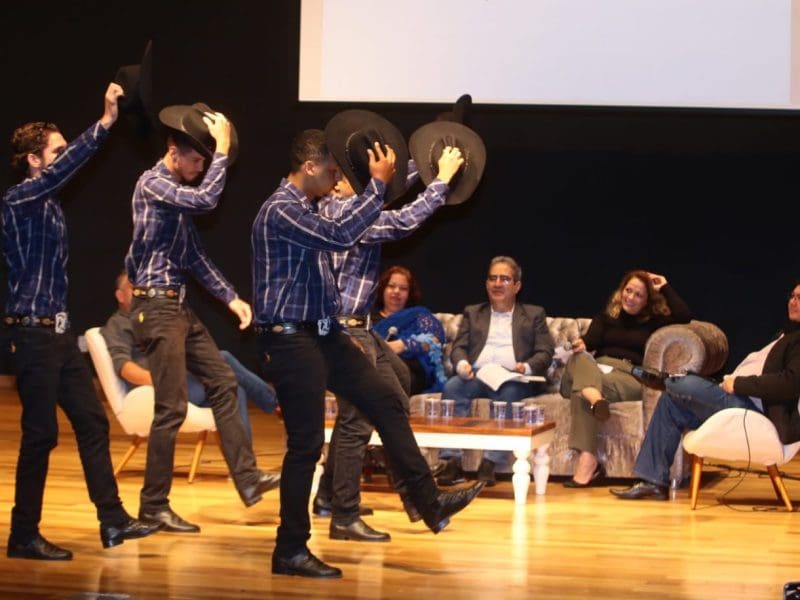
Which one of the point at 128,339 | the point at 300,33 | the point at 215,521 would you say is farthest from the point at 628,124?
the point at 215,521

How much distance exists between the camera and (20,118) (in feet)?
36.5

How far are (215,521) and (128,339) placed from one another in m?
1.48

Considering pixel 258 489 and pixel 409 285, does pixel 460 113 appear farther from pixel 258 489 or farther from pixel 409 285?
pixel 258 489

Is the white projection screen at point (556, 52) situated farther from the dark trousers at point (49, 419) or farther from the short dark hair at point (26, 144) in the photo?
the dark trousers at point (49, 419)

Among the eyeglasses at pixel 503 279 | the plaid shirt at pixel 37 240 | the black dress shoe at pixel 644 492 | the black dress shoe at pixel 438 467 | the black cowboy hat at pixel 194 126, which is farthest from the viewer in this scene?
the eyeglasses at pixel 503 279

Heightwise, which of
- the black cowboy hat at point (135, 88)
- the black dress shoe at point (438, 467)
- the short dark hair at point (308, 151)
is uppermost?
the black cowboy hat at point (135, 88)

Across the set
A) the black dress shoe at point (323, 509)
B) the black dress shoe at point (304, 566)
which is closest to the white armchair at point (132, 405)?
the black dress shoe at point (323, 509)

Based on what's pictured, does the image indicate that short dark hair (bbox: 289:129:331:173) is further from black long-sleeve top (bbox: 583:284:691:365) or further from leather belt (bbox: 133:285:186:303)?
black long-sleeve top (bbox: 583:284:691:365)

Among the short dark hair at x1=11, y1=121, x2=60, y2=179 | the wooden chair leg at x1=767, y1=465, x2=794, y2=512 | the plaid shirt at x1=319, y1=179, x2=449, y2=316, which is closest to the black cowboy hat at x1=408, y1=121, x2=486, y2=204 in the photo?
the plaid shirt at x1=319, y1=179, x2=449, y2=316

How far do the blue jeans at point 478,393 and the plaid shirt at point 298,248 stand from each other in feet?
8.48

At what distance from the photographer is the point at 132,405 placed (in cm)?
686

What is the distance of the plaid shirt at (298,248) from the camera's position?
182 inches

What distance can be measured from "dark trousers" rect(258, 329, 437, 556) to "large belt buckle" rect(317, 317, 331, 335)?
26 mm

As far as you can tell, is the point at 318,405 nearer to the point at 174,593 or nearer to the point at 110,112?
the point at 174,593
